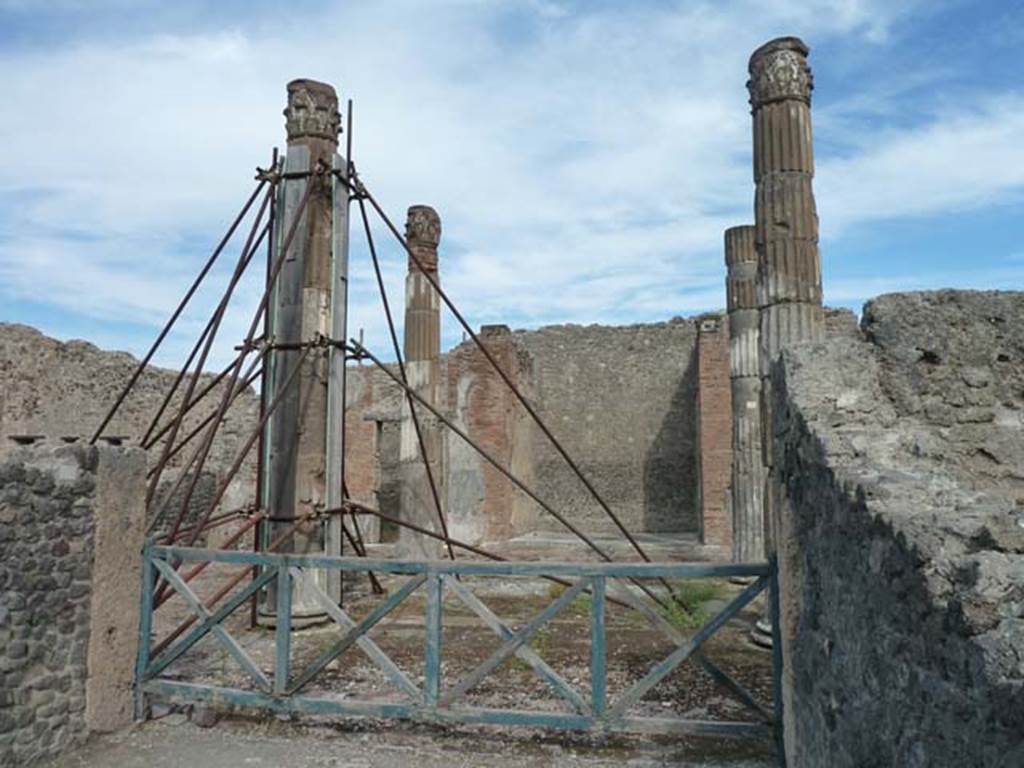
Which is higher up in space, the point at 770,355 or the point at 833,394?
the point at 770,355

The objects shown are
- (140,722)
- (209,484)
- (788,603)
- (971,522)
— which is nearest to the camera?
(971,522)

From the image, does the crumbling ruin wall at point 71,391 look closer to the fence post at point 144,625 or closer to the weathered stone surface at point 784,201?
the fence post at point 144,625

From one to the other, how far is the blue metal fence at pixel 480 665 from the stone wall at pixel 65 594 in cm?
19

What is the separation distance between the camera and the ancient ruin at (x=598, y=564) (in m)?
2.17

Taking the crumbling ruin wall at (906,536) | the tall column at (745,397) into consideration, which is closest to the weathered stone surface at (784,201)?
the tall column at (745,397)

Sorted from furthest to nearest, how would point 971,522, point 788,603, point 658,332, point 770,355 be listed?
point 658,332 → point 770,355 → point 788,603 → point 971,522

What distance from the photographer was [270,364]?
740 centimetres

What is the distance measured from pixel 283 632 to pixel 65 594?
47.3 inches

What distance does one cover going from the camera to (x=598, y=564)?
405cm

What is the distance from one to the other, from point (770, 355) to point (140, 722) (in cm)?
561

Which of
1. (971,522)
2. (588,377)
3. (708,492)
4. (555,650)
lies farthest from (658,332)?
(971,522)

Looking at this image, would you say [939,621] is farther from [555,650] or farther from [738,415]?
[738,415]

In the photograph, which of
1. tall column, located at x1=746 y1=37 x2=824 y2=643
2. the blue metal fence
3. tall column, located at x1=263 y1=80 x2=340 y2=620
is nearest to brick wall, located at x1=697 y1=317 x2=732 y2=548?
tall column, located at x1=746 y1=37 x2=824 y2=643

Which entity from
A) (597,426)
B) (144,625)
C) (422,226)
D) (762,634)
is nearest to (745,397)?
(762,634)
